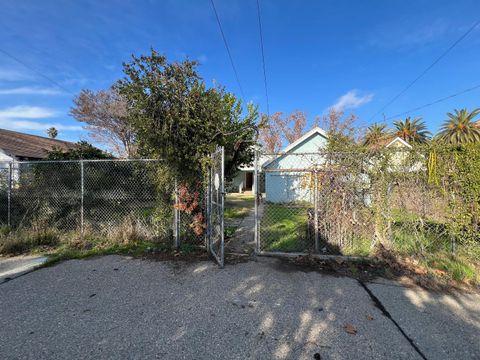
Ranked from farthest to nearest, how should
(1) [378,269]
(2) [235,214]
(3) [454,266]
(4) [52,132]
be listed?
(4) [52,132]
(2) [235,214]
(1) [378,269]
(3) [454,266]

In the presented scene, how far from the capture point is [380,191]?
4648 mm

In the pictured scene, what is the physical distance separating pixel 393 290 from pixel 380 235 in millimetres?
1262

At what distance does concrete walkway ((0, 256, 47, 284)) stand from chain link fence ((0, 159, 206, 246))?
115 centimetres

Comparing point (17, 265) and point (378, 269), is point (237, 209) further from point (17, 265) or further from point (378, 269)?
point (17, 265)

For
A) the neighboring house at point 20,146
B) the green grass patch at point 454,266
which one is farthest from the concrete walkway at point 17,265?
the neighboring house at point 20,146

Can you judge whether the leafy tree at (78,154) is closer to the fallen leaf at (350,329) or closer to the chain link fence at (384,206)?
the chain link fence at (384,206)

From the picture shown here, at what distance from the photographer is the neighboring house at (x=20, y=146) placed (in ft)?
53.5

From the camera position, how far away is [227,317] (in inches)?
116

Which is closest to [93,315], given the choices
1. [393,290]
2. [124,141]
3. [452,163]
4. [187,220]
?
[187,220]

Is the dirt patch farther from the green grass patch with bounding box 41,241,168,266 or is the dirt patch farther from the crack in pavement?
the green grass patch with bounding box 41,241,168,266

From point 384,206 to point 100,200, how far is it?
6.81 m

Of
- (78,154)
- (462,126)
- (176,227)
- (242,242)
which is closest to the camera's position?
(176,227)

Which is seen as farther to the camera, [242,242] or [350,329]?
[242,242]

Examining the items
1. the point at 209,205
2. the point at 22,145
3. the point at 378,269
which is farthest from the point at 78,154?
the point at 22,145
